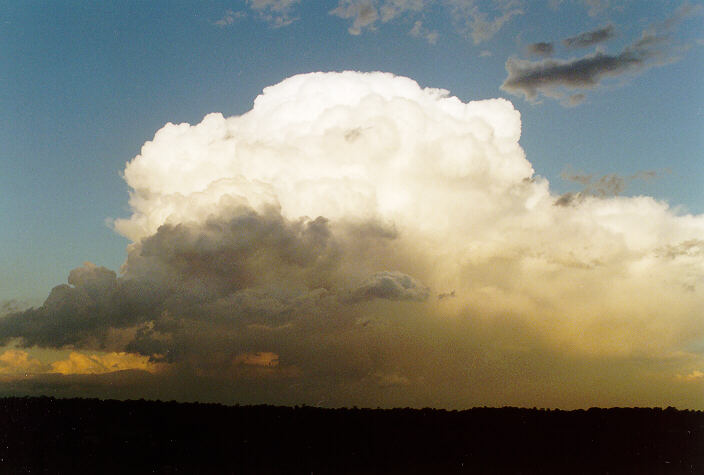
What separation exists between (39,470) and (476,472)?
35959mm

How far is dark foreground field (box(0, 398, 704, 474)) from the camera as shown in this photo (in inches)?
2130

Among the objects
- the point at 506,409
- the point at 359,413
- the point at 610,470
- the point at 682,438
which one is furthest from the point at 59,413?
the point at 682,438

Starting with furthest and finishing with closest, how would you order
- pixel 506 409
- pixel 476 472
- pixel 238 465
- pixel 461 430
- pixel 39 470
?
1. pixel 506 409
2. pixel 461 430
3. pixel 476 472
4. pixel 238 465
5. pixel 39 470

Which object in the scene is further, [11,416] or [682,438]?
[682,438]

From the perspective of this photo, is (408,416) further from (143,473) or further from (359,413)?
(143,473)

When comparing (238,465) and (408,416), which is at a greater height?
(408,416)

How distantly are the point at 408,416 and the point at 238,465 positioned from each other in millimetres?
18101

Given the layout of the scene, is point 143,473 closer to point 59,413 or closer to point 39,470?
point 39,470

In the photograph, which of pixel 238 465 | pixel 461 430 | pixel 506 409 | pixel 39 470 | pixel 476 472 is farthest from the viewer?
pixel 506 409

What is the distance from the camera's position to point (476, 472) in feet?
192

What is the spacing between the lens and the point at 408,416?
64.9 meters

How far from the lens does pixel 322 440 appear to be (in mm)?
59375

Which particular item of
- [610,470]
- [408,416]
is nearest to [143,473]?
[408,416]

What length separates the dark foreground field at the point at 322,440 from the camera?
177 ft
